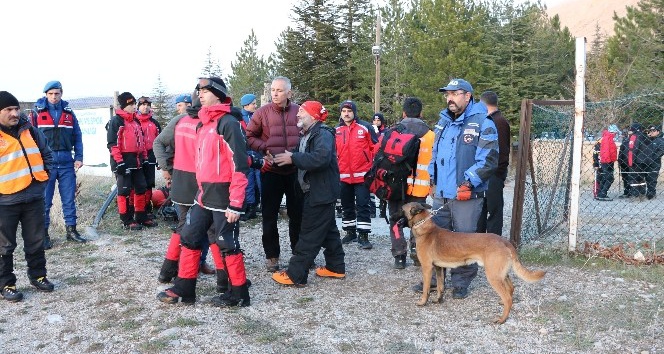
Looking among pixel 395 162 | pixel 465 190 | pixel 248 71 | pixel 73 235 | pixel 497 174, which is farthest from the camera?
pixel 248 71

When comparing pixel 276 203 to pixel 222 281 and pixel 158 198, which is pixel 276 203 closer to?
pixel 222 281

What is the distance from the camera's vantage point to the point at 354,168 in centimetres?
741

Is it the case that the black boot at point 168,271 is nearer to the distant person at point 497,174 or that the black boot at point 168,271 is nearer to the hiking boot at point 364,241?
the hiking boot at point 364,241

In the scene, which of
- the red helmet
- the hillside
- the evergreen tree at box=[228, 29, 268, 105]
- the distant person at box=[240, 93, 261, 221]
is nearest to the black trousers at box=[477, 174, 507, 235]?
the distant person at box=[240, 93, 261, 221]

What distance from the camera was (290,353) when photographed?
12.9 ft

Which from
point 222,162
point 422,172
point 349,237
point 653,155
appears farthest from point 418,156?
point 653,155

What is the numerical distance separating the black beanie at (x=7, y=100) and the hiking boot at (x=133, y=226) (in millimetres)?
3234

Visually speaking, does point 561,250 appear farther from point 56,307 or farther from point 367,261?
point 56,307

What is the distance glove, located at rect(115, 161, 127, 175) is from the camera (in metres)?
7.97

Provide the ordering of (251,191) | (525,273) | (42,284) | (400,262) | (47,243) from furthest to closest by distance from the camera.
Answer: (251,191) → (47,243) → (400,262) → (42,284) → (525,273)

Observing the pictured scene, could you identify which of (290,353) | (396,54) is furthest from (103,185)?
(396,54)

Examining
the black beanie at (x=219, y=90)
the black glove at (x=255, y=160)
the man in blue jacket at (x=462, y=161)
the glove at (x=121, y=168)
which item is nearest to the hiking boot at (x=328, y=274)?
the man in blue jacket at (x=462, y=161)

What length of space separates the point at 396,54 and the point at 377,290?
977 inches

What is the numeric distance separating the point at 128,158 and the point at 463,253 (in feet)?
17.9
